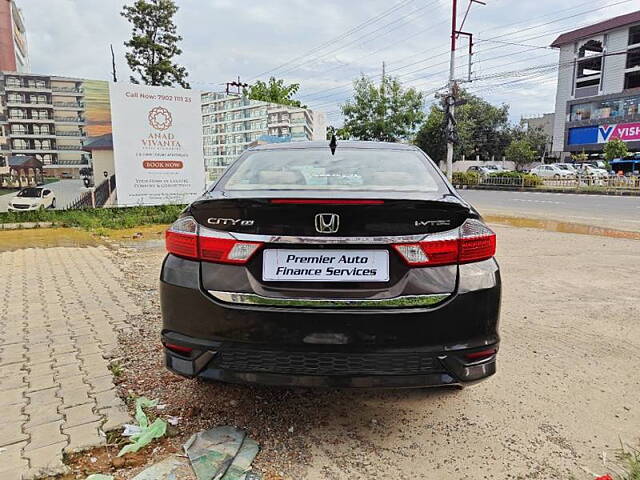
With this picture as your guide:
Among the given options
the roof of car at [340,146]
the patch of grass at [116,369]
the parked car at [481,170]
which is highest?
the roof of car at [340,146]

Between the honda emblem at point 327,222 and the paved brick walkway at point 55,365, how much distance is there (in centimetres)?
150

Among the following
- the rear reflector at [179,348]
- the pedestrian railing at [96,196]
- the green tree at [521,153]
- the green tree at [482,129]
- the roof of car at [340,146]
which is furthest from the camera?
the green tree at [482,129]

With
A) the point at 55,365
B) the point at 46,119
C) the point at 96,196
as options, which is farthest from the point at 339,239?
the point at 46,119

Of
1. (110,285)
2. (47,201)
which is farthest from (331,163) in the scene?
(47,201)

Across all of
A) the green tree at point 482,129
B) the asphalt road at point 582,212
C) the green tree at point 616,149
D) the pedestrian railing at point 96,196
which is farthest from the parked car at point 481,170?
the pedestrian railing at point 96,196

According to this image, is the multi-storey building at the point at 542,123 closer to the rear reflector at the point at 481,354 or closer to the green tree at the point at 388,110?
the green tree at the point at 388,110

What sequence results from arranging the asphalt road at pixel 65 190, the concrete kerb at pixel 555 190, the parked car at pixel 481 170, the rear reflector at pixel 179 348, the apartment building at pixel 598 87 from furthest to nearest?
the apartment building at pixel 598 87, the parked car at pixel 481 170, the concrete kerb at pixel 555 190, the asphalt road at pixel 65 190, the rear reflector at pixel 179 348

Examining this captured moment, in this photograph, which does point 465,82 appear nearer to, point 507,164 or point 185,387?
point 185,387

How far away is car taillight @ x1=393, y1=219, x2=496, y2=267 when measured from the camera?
1983mm

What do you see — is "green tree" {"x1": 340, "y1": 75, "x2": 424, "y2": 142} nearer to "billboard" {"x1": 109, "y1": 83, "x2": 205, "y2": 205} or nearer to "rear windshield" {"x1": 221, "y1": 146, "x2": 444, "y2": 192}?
"billboard" {"x1": 109, "y1": 83, "x2": 205, "y2": 205}

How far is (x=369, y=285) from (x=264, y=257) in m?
0.47

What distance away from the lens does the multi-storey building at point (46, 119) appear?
35.2 feet

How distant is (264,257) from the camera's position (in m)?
2.00

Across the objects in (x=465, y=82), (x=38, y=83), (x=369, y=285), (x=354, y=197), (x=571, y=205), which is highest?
(x=465, y=82)
